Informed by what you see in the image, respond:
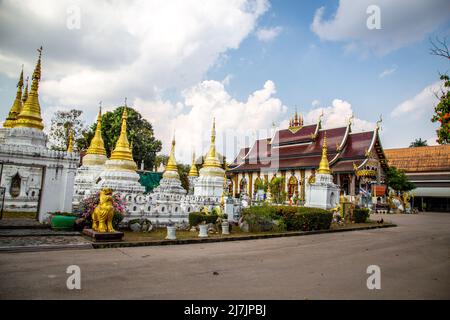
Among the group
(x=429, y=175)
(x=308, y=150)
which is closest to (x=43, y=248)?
(x=308, y=150)

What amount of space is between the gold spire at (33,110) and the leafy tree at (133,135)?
26.2 m

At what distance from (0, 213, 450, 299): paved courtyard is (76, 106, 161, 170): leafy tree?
3285 centimetres

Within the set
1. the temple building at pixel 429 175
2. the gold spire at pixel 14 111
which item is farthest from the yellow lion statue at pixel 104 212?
the temple building at pixel 429 175

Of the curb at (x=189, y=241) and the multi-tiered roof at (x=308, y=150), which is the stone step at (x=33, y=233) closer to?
the curb at (x=189, y=241)

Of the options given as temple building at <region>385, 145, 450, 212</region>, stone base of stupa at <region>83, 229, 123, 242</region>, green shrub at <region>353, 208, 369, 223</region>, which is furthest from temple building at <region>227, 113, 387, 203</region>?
stone base of stupa at <region>83, 229, 123, 242</region>

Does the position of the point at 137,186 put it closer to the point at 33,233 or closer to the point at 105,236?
the point at 33,233

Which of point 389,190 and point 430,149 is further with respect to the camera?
point 430,149

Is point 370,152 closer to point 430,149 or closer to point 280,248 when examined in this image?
point 430,149

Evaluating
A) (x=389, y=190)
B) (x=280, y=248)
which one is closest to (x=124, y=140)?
(x=280, y=248)

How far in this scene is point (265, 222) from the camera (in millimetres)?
13867

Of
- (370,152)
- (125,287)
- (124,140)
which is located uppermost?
(370,152)

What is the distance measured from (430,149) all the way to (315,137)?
59.6 feet
